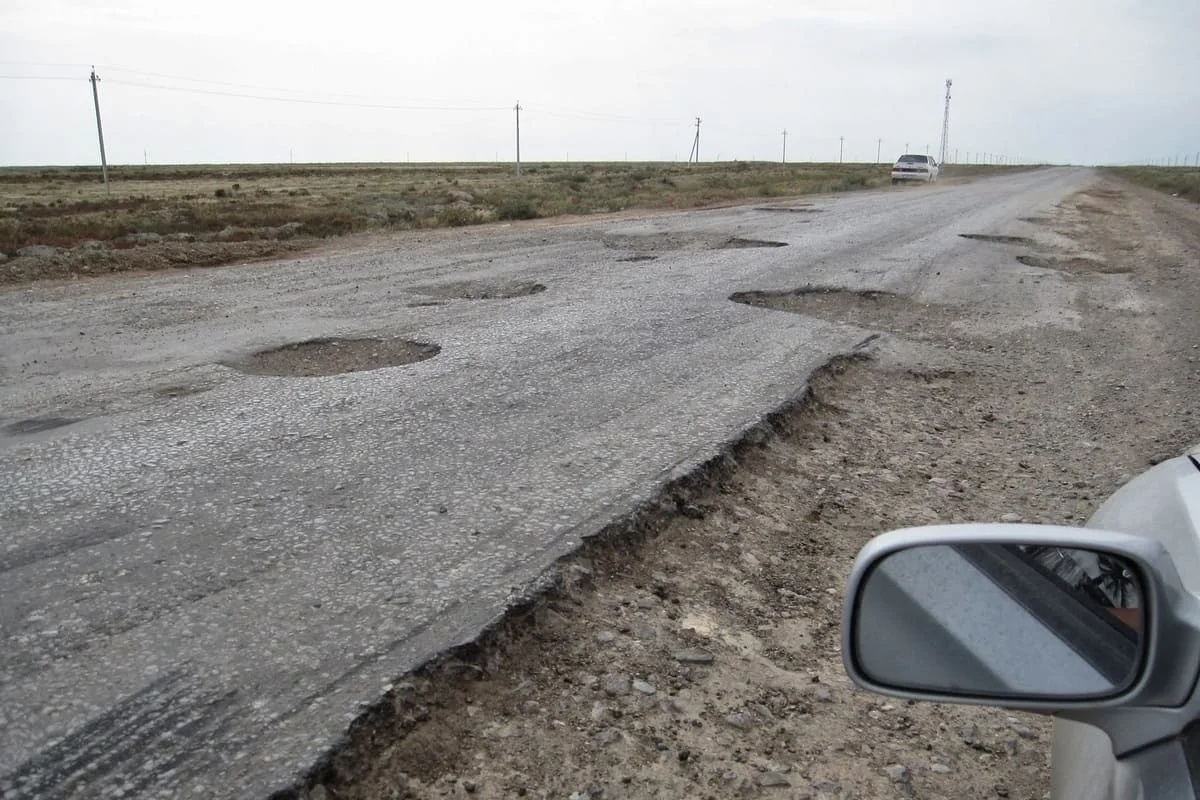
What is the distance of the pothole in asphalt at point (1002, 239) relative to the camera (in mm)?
14938

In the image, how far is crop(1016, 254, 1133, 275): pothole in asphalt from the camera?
1211 cm

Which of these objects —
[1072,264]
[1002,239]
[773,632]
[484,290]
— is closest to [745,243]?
[1072,264]

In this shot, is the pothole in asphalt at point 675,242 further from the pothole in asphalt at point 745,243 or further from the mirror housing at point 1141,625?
the mirror housing at point 1141,625

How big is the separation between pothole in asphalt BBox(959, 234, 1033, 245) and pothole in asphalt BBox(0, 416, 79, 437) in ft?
45.2

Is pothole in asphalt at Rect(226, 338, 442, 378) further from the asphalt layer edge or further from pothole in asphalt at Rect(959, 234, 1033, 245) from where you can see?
pothole in asphalt at Rect(959, 234, 1033, 245)

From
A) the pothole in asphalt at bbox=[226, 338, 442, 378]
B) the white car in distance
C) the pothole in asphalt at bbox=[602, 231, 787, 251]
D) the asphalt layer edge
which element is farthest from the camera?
the white car in distance

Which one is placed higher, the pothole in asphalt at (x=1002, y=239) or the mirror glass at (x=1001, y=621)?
the mirror glass at (x=1001, y=621)

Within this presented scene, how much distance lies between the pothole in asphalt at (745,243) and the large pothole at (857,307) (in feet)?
12.7

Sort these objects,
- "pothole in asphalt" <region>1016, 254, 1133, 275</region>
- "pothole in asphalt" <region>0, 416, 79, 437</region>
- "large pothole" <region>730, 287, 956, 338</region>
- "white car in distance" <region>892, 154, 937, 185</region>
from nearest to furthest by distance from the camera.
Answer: "pothole in asphalt" <region>0, 416, 79, 437</region> → "large pothole" <region>730, 287, 956, 338</region> → "pothole in asphalt" <region>1016, 254, 1133, 275</region> → "white car in distance" <region>892, 154, 937, 185</region>

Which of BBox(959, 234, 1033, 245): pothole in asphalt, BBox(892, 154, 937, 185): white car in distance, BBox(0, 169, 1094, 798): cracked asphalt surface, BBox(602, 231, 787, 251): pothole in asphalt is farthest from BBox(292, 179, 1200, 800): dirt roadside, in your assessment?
BBox(892, 154, 937, 185): white car in distance

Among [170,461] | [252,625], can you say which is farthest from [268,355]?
[252,625]

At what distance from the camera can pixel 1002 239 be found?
50.4 ft

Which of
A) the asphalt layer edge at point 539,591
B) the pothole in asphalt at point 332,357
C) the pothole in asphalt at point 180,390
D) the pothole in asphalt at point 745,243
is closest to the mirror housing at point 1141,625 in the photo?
the asphalt layer edge at point 539,591

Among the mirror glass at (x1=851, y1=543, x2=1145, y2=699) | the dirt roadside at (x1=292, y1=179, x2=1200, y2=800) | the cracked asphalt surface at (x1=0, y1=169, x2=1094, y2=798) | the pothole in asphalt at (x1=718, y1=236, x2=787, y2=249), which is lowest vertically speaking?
the dirt roadside at (x1=292, y1=179, x2=1200, y2=800)
